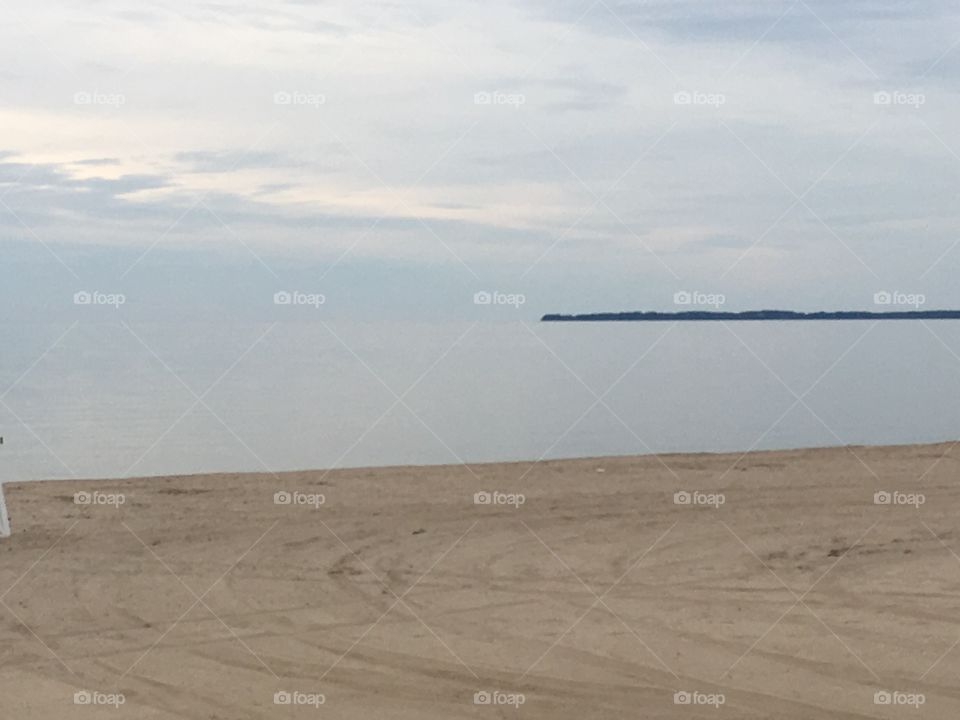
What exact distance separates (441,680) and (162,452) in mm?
14573

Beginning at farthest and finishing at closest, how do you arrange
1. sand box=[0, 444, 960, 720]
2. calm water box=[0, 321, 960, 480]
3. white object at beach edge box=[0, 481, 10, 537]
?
calm water box=[0, 321, 960, 480] → white object at beach edge box=[0, 481, 10, 537] → sand box=[0, 444, 960, 720]

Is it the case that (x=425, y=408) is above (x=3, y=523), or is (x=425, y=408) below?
above

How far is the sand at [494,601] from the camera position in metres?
8.01

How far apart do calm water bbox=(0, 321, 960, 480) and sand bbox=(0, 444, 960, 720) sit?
7730 mm

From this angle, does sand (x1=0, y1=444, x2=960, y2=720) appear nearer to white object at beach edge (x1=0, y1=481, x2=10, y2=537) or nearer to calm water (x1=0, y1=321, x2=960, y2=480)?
white object at beach edge (x1=0, y1=481, x2=10, y2=537)

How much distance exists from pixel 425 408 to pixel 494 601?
64.3 feet

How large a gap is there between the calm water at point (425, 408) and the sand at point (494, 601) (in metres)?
7.73

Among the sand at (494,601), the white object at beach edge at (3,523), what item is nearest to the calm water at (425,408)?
the white object at beach edge at (3,523)

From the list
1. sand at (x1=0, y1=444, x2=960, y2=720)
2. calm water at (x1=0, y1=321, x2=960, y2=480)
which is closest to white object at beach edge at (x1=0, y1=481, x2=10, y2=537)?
sand at (x1=0, y1=444, x2=960, y2=720)

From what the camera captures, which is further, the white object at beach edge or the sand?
the white object at beach edge

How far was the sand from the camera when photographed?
8.01m

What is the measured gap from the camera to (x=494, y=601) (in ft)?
32.3

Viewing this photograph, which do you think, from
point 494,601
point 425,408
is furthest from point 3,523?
point 425,408

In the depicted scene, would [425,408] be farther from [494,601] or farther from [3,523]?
[494,601]
